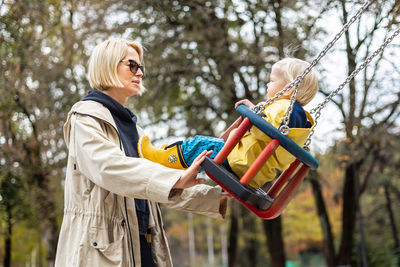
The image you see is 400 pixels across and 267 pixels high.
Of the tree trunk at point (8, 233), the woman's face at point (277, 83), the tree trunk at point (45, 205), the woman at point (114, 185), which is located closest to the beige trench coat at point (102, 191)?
the woman at point (114, 185)

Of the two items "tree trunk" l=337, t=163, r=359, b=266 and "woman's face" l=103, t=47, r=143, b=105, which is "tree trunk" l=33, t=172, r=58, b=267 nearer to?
"tree trunk" l=337, t=163, r=359, b=266

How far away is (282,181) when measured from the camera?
2.51m

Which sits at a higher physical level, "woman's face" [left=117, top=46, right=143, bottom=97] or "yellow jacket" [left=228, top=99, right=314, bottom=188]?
"woman's face" [left=117, top=46, right=143, bottom=97]

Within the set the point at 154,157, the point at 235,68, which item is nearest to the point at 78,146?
the point at 154,157

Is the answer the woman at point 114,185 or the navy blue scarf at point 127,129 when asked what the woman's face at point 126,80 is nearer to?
the woman at point 114,185

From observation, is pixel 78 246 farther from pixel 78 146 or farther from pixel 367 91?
pixel 367 91

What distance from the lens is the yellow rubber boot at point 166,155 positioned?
2.48m

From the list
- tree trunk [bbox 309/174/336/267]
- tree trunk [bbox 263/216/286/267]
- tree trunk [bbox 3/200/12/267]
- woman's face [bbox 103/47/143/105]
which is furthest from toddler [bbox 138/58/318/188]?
tree trunk [bbox 309/174/336/267]

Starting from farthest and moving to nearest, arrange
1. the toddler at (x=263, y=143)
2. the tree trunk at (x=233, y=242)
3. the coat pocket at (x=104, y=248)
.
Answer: the tree trunk at (x=233, y=242), the toddler at (x=263, y=143), the coat pocket at (x=104, y=248)

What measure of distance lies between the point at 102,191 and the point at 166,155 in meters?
0.42

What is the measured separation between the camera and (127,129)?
2.71 metres

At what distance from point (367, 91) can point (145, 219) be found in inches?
320

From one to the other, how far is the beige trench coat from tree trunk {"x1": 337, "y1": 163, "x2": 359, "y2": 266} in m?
8.90

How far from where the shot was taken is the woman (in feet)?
6.92
